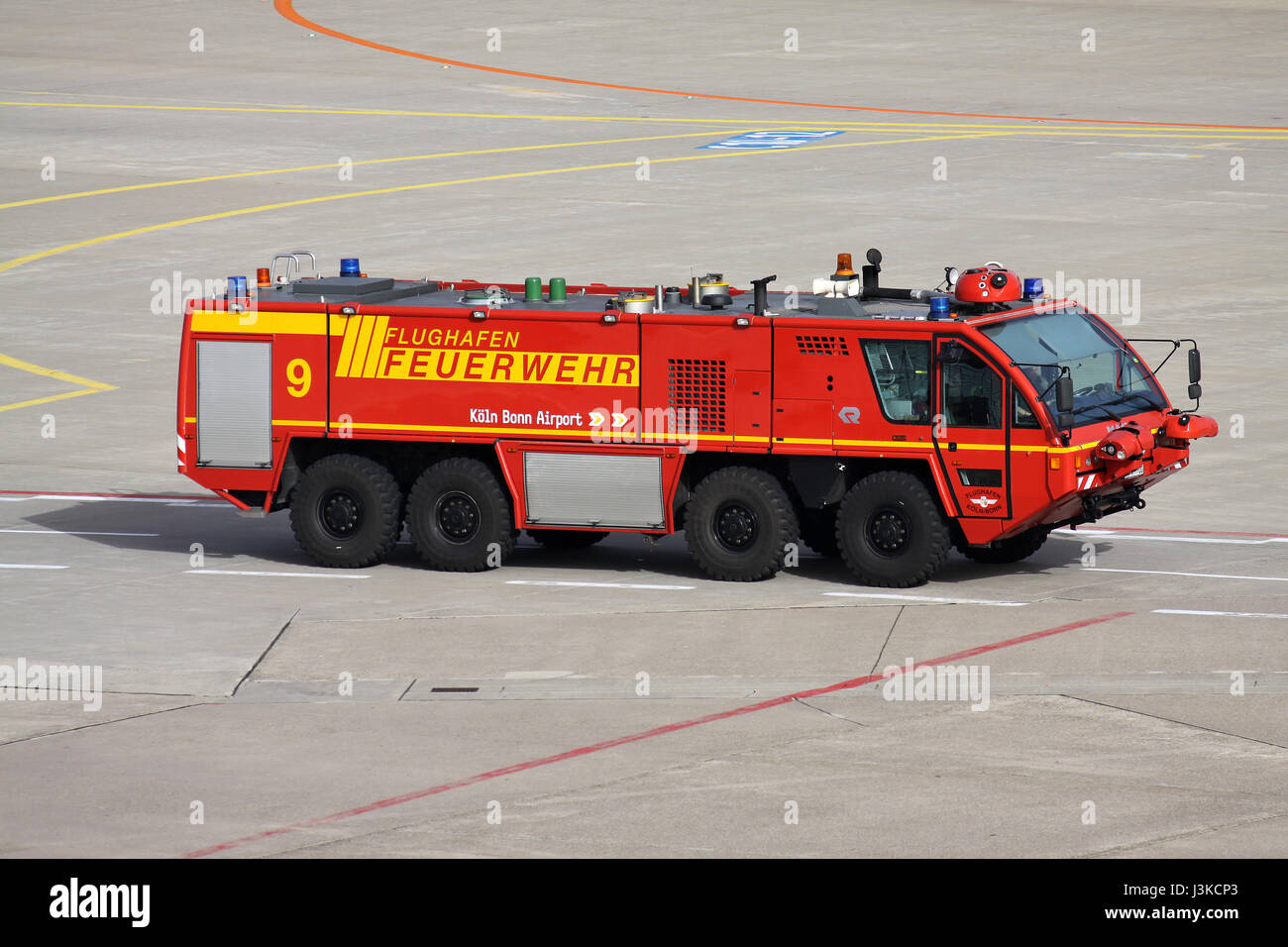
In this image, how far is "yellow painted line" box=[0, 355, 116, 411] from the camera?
31094 millimetres

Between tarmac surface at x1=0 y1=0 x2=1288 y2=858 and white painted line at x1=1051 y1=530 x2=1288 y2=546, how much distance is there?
0.09m

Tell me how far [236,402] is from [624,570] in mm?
4242

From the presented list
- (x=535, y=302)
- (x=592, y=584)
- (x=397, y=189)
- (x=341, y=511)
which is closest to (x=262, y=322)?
(x=341, y=511)

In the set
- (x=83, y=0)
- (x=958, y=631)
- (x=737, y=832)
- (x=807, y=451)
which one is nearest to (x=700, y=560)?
(x=807, y=451)

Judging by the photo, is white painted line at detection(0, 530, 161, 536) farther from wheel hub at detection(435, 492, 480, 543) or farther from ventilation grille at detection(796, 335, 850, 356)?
ventilation grille at detection(796, 335, 850, 356)

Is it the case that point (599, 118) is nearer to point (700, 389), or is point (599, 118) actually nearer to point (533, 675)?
point (700, 389)

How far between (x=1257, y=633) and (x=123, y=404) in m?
17.9

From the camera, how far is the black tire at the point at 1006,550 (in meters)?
21.4

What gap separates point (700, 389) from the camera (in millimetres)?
20438

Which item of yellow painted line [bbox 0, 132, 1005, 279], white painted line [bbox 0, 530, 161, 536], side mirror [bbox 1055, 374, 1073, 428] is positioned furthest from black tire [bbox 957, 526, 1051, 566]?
yellow painted line [bbox 0, 132, 1005, 279]

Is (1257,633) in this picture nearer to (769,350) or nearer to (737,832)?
(769,350)

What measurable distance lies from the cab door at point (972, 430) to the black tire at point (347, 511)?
556cm

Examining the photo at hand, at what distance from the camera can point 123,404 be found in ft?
101

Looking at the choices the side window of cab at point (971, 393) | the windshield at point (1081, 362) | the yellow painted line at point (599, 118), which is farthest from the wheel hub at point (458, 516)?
the yellow painted line at point (599, 118)
